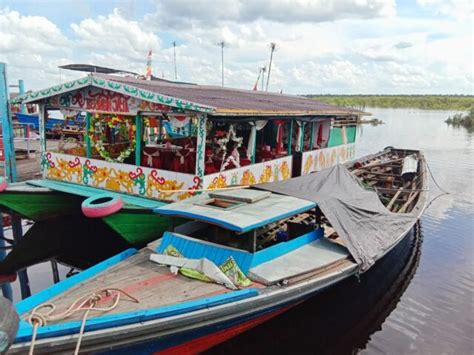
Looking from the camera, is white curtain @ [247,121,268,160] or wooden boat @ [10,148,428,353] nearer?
wooden boat @ [10,148,428,353]

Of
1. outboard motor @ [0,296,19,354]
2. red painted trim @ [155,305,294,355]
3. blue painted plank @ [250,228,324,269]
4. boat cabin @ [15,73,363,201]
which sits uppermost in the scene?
boat cabin @ [15,73,363,201]

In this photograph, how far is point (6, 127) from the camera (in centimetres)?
1209

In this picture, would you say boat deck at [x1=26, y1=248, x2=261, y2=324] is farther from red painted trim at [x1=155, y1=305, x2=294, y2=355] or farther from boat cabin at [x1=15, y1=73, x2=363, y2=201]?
boat cabin at [x1=15, y1=73, x2=363, y2=201]

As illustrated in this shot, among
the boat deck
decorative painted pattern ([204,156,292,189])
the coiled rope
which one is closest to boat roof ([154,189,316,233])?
the boat deck

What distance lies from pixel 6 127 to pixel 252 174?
759cm

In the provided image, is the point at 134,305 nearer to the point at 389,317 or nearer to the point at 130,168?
the point at 130,168

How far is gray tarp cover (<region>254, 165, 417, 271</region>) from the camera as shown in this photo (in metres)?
7.45

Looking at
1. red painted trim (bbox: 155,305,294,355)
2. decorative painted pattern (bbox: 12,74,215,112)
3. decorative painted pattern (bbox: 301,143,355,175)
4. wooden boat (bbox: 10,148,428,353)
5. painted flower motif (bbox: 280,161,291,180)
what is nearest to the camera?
wooden boat (bbox: 10,148,428,353)

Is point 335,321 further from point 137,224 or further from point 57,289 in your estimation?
point 57,289

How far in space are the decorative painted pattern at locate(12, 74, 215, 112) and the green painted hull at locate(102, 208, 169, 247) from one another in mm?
2373

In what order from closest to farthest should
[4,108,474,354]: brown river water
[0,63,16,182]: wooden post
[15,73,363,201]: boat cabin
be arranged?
[4,108,474,354]: brown river water → [15,73,363,201]: boat cabin → [0,63,16,182]: wooden post

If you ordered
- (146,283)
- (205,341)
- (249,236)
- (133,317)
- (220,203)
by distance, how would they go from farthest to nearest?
(220,203) < (249,236) < (146,283) < (205,341) < (133,317)

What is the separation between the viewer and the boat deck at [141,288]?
539 cm

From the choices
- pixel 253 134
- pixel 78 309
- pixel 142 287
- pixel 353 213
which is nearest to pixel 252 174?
pixel 253 134
